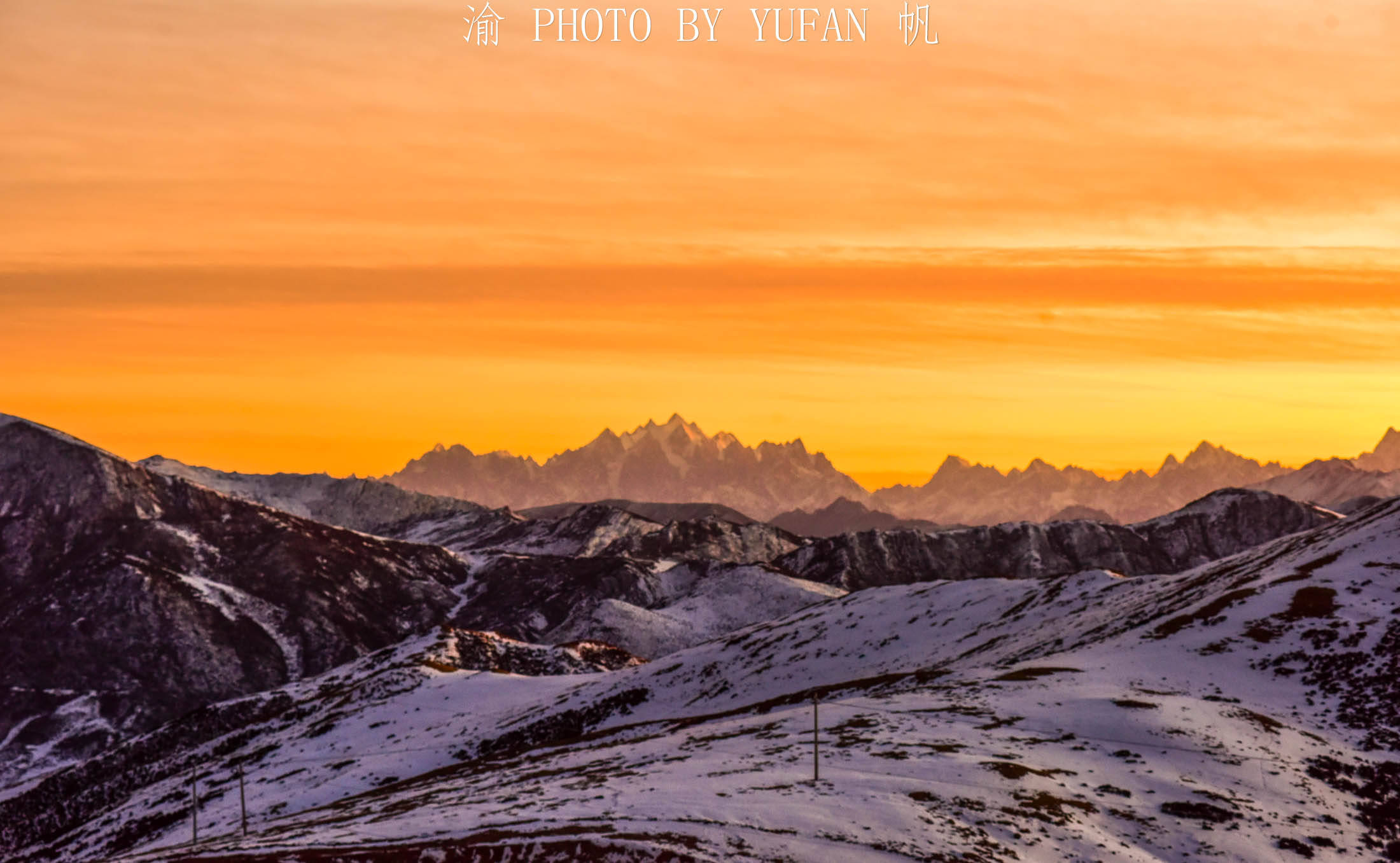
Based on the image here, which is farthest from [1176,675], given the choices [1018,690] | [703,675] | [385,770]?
[385,770]

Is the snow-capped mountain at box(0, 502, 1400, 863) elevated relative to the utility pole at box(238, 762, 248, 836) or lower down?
elevated

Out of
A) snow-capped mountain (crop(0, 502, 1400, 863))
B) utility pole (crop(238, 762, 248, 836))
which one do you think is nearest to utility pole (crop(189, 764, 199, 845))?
snow-capped mountain (crop(0, 502, 1400, 863))

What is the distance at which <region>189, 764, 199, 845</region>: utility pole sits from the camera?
135375 millimetres

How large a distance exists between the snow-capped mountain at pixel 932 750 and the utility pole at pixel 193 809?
1391mm

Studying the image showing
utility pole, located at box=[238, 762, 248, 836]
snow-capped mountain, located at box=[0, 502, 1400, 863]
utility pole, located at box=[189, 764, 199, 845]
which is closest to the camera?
snow-capped mountain, located at box=[0, 502, 1400, 863]

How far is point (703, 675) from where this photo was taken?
175 metres

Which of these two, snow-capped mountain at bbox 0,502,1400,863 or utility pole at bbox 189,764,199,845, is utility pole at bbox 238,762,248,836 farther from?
utility pole at bbox 189,764,199,845

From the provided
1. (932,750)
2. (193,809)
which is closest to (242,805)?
(193,809)

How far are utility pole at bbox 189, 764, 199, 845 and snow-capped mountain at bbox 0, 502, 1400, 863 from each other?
1.39 m

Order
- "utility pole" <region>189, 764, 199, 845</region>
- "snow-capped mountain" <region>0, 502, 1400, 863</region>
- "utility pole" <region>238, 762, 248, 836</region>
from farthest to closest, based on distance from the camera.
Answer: "utility pole" <region>189, 764, 199, 845</region> → "utility pole" <region>238, 762, 248, 836</region> → "snow-capped mountain" <region>0, 502, 1400, 863</region>

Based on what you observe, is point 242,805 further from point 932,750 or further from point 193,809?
point 932,750

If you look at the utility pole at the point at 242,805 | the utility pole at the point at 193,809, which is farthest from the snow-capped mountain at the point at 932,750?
the utility pole at the point at 242,805

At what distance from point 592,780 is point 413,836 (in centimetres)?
2034

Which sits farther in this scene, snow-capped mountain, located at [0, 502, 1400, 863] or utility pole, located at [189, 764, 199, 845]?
utility pole, located at [189, 764, 199, 845]
